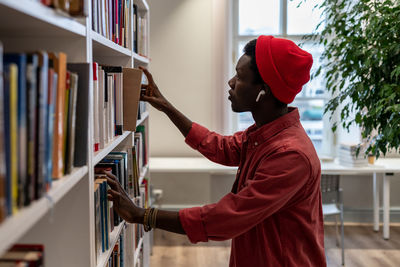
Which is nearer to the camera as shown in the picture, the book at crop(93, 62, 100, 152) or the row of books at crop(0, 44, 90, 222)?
the row of books at crop(0, 44, 90, 222)

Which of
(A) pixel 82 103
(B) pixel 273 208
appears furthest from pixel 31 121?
(B) pixel 273 208

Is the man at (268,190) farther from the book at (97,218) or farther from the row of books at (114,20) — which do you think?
the row of books at (114,20)

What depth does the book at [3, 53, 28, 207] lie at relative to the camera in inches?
25.2

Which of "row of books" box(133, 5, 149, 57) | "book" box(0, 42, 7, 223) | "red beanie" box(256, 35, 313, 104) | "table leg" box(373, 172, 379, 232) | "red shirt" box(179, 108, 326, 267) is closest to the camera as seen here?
"book" box(0, 42, 7, 223)

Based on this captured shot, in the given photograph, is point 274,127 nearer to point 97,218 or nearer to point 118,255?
point 97,218

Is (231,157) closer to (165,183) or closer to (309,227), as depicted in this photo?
(309,227)

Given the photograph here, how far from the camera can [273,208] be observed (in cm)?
135

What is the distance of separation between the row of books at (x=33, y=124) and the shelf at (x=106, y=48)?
1.14 feet

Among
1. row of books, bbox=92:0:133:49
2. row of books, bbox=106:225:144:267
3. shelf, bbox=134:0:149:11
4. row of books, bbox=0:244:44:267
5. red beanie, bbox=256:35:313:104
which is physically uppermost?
shelf, bbox=134:0:149:11

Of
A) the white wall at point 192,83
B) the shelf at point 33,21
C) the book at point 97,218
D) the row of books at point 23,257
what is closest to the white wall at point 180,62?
the white wall at point 192,83

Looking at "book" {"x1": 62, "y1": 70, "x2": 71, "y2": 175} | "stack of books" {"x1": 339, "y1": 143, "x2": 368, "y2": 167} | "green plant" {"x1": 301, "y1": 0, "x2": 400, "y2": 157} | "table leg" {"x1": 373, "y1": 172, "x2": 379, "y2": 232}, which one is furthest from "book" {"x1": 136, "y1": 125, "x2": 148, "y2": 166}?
"table leg" {"x1": 373, "y1": 172, "x2": 379, "y2": 232}

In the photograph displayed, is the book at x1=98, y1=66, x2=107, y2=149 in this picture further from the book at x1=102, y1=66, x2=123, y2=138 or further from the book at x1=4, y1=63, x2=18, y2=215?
the book at x1=4, y1=63, x2=18, y2=215

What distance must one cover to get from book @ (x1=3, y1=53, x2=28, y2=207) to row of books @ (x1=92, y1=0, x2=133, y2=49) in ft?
2.21

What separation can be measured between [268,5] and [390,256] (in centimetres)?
270
